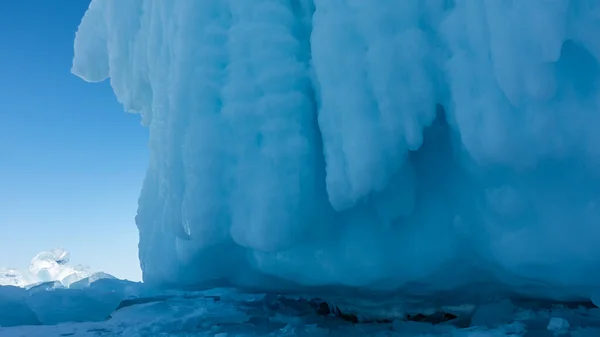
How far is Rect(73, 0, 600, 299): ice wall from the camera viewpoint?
3033mm

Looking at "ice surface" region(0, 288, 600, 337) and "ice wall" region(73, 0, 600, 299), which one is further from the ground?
"ice wall" region(73, 0, 600, 299)

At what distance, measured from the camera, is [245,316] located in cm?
509

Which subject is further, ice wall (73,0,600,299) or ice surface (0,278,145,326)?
ice surface (0,278,145,326)

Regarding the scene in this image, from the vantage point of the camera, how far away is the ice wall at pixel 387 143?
9.95 ft

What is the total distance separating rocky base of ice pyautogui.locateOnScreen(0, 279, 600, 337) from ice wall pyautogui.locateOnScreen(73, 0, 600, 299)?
11.9 inches

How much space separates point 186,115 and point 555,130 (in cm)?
287

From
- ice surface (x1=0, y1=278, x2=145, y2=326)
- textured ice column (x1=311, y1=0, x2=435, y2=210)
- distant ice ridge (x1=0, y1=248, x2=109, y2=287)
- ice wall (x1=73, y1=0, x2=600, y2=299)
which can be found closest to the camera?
ice wall (x1=73, y1=0, x2=600, y2=299)

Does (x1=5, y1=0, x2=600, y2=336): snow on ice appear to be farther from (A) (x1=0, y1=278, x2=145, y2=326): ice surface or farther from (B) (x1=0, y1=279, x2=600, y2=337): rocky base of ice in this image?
(A) (x1=0, y1=278, x2=145, y2=326): ice surface

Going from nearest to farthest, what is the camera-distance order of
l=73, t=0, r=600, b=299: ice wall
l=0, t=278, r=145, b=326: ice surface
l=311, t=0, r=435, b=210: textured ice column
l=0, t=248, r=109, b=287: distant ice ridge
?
l=73, t=0, r=600, b=299: ice wall < l=311, t=0, r=435, b=210: textured ice column < l=0, t=278, r=145, b=326: ice surface < l=0, t=248, r=109, b=287: distant ice ridge

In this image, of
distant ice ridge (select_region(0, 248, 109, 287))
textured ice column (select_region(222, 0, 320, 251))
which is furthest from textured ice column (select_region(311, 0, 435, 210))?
distant ice ridge (select_region(0, 248, 109, 287))

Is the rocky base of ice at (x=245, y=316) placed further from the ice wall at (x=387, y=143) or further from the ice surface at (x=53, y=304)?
the ice wall at (x=387, y=143)

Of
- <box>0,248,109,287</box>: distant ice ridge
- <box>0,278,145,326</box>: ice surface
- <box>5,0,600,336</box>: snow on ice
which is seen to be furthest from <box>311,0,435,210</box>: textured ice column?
<box>0,248,109,287</box>: distant ice ridge

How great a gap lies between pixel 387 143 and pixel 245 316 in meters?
2.58

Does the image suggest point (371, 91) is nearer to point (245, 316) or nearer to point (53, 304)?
point (245, 316)
